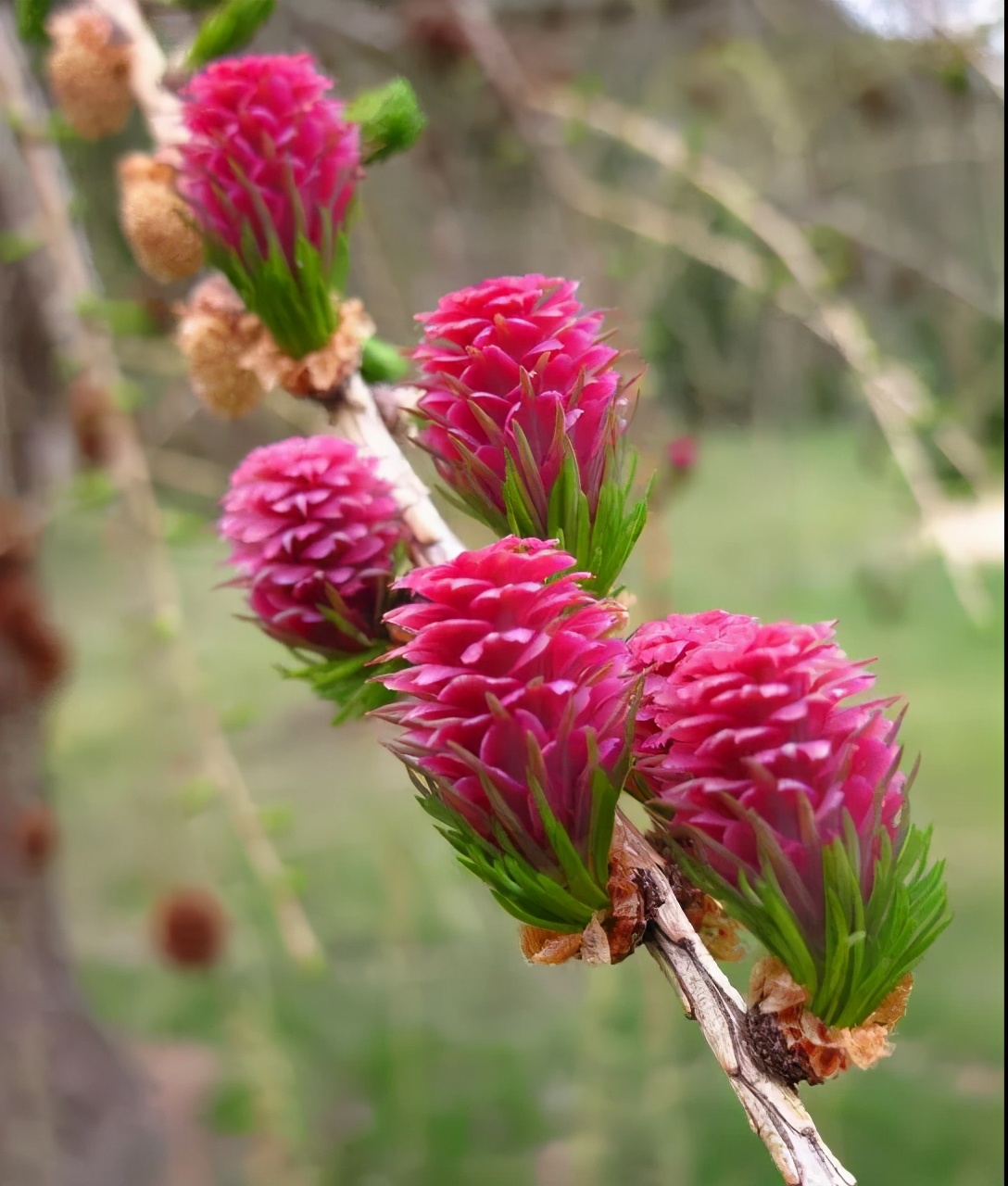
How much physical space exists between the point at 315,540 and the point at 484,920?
2.47ft

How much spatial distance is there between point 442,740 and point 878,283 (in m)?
0.92

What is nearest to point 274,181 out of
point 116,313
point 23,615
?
point 116,313

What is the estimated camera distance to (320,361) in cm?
21

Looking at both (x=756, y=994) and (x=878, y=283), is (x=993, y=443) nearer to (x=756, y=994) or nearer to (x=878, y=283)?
(x=878, y=283)

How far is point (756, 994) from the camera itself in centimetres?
14

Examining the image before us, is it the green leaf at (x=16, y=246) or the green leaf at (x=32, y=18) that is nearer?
the green leaf at (x=32, y=18)

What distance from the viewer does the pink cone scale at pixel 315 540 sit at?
0.19m

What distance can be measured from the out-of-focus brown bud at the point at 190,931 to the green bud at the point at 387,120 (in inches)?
19.9

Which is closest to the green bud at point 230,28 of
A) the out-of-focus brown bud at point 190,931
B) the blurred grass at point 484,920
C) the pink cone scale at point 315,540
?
the pink cone scale at point 315,540

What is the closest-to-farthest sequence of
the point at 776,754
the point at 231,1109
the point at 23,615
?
the point at 776,754 → the point at 23,615 → the point at 231,1109

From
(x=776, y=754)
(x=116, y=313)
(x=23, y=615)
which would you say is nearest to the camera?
(x=776, y=754)

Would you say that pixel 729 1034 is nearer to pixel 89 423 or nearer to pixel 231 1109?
pixel 89 423

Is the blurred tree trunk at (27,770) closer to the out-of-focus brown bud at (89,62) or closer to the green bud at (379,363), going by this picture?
the out-of-focus brown bud at (89,62)

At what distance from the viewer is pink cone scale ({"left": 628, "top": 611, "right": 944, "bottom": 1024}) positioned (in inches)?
5.0
